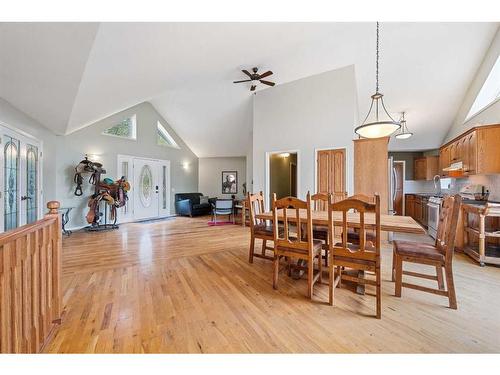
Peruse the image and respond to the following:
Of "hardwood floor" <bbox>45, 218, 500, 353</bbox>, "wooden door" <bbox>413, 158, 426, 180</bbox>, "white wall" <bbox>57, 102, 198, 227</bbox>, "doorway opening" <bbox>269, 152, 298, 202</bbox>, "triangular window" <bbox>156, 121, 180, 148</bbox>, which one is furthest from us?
"triangular window" <bbox>156, 121, 180, 148</bbox>

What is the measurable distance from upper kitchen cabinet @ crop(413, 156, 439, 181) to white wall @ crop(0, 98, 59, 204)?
9.58 metres

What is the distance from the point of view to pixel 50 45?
2205 millimetres

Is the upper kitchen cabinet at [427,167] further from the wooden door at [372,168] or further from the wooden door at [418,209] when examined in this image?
the wooden door at [372,168]

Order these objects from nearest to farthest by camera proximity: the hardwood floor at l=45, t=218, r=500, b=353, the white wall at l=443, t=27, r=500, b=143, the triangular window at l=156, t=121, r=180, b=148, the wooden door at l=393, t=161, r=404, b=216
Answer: the hardwood floor at l=45, t=218, r=500, b=353 → the white wall at l=443, t=27, r=500, b=143 → the wooden door at l=393, t=161, r=404, b=216 → the triangular window at l=156, t=121, r=180, b=148

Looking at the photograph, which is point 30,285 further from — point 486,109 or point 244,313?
point 486,109

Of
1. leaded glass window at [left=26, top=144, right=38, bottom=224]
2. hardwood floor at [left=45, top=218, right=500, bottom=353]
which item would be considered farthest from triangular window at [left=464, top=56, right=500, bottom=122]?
leaded glass window at [left=26, top=144, right=38, bottom=224]

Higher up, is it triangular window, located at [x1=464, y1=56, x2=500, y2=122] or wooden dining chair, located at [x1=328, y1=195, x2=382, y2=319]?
triangular window, located at [x1=464, y1=56, x2=500, y2=122]

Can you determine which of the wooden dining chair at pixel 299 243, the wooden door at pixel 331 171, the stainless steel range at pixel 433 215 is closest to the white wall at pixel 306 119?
the wooden door at pixel 331 171

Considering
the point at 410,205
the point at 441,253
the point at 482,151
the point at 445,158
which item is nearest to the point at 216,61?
the point at 441,253

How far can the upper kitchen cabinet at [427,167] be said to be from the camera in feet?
22.1

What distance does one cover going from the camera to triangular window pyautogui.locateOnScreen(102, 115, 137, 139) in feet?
20.7

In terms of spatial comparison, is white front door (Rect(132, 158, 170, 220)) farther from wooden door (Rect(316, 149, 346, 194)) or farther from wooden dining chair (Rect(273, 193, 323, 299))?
wooden dining chair (Rect(273, 193, 323, 299))
